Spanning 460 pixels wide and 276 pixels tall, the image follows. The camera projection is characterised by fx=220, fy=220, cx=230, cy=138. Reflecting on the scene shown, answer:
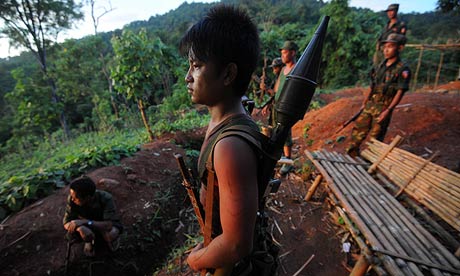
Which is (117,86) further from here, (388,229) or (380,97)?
(388,229)

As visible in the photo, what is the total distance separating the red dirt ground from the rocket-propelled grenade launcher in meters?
2.50

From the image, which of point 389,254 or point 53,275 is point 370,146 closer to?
point 389,254

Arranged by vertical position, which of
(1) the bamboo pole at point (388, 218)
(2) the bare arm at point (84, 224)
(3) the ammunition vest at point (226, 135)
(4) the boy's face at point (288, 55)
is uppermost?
(4) the boy's face at point (288, 55)

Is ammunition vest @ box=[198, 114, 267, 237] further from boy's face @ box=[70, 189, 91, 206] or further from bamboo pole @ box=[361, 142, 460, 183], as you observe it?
bamboo pole @ box=[361, 142, 460, 183]

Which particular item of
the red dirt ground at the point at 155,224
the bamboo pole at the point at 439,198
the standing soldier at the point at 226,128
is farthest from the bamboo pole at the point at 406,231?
the standing soldier at the point at 226,128

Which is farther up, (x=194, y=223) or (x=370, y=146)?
(x=370, y=146)

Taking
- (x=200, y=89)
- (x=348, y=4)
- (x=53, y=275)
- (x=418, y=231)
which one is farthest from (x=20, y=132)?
(x=348, y=4)

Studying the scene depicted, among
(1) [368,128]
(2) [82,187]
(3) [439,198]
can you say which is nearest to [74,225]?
(2) [82,187]

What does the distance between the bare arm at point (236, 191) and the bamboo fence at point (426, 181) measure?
107 inches

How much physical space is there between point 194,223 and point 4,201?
3330mm

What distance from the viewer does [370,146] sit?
4.20 metres

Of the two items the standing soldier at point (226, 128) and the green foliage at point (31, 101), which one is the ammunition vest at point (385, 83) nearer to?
the standing soldier at point (226, 128)

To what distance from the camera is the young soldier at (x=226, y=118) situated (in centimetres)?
91

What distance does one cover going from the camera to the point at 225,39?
3.32 ft
